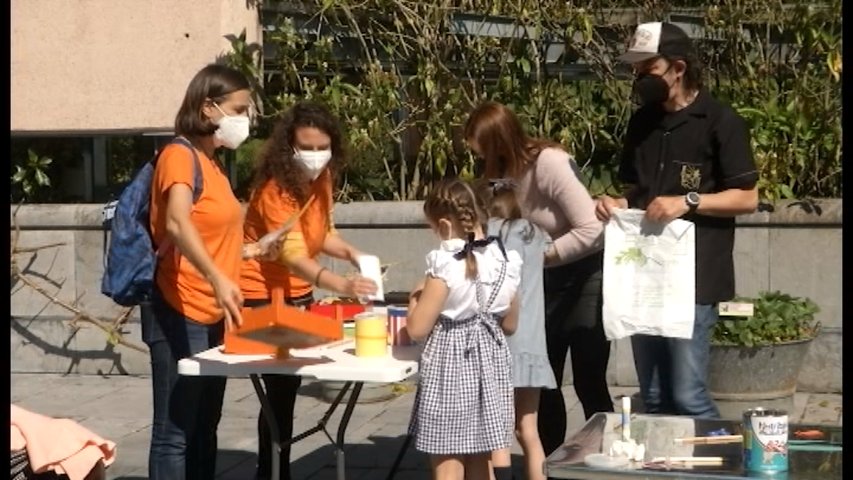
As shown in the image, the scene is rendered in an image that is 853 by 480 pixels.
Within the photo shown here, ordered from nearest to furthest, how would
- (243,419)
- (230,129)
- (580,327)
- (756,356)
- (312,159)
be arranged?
(230,129) < (312,159) < (580,327) < (756,356) < (243,419)

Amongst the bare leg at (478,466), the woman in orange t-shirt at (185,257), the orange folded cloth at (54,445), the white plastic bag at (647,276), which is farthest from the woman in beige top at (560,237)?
the orange folded cloth at (54,445)

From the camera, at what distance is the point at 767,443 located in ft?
14.1

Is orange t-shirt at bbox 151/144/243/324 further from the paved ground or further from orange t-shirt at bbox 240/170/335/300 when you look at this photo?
the paved ground

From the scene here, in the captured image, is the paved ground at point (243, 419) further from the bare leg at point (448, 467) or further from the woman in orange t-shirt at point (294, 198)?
the bare leg at point (448, 467)

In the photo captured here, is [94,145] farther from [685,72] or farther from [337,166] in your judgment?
[685,72]

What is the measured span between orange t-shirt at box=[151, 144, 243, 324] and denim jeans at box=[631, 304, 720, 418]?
1.43 metres

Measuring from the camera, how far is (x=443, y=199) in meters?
5.00

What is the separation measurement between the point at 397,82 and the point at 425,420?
430 centimetres

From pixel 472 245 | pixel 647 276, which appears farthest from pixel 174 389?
pixel 647 276

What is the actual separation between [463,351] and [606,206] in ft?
2.55

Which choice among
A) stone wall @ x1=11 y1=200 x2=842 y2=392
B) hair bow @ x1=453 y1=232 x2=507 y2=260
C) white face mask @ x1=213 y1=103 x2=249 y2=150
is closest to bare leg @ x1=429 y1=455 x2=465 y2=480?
hair bow @ x1=453 y1=232 x2=507 y2=260

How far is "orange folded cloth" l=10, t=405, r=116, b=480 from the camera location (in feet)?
14.3

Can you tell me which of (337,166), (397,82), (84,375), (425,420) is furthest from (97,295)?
(425,420)

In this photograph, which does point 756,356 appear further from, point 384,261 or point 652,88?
point 652,88
